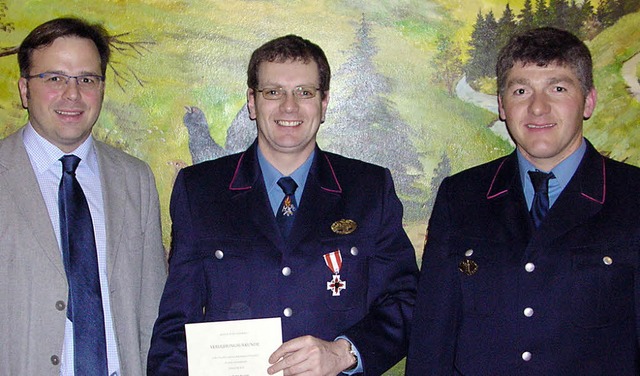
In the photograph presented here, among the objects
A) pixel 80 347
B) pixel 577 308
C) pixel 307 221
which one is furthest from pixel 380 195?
pixel 80 347

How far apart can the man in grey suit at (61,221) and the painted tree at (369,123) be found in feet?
3.29

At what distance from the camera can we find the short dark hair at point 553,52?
103 inches

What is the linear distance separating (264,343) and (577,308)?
1.09 metres

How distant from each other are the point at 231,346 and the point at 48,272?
0.77 metres

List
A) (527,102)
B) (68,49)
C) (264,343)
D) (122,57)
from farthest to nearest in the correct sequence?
(122,57) → (68,49) → (527,102) → (264,343)

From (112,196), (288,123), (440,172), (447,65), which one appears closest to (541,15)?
(447,65)

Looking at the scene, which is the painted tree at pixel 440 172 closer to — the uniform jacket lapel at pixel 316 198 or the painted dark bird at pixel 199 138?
the uniform jacket lapel at pixel 316 198

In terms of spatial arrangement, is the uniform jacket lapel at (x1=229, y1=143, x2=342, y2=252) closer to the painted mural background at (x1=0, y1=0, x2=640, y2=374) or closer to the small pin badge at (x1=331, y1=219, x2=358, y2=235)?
the small pin badge at (x1=331, y1=219, x2=358, y2=235)

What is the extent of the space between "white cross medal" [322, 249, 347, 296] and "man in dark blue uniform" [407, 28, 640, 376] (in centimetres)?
33

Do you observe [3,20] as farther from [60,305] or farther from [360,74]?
[360,74]

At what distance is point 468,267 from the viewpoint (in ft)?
8.77

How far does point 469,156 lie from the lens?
11.6ft

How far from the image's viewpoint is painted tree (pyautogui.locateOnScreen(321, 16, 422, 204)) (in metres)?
3.45

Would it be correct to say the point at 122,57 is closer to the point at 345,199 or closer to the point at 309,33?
the point at 309,33
